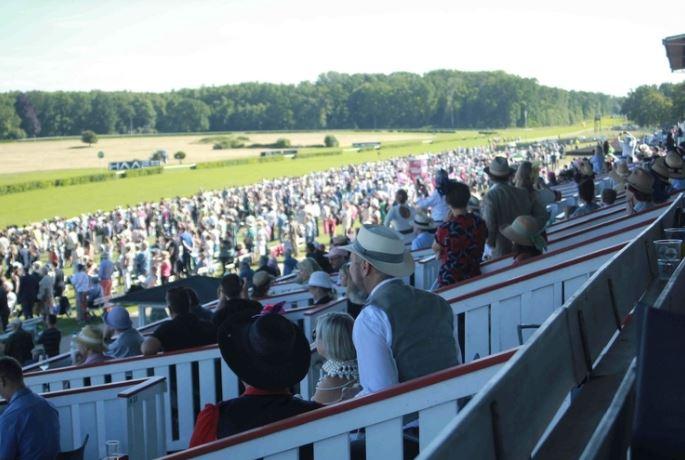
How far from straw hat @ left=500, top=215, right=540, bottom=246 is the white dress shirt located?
2946 millimetres

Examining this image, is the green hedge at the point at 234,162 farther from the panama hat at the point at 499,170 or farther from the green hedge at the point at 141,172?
the panama hat at the point at 499,170

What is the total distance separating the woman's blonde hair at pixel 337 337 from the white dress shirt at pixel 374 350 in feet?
1.42

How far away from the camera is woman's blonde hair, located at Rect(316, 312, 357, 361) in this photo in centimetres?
473

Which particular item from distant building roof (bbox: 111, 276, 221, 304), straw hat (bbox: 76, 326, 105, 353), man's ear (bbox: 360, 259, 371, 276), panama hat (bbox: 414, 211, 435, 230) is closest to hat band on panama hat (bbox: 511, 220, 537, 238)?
man's ear (bbox: 360, 259, 371, 276)

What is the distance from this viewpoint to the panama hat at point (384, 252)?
4566 millimetres

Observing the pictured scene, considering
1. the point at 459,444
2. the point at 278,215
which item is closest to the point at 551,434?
the point at 459,444

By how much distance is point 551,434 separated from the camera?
340 cm

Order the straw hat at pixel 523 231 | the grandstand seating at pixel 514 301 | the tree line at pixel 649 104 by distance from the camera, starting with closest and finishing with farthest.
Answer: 1. the grandstand seating at pixel 514 301
2. the straw hat at pixel 523 231
3. the tree line at pixel 649 104

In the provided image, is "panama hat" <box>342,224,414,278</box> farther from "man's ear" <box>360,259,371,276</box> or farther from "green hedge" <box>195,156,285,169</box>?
"green hedge" <box>195,156,285,169</box>

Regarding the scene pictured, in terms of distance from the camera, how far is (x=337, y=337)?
4.74m

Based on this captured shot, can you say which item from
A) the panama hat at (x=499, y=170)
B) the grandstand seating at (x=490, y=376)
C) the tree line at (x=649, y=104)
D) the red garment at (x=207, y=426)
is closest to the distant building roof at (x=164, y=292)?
the grandstand seating at (x=490, y=376)

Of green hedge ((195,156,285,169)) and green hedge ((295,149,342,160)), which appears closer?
green hedge ((195,156,285,169))

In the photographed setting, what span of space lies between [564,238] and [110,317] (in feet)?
13.1

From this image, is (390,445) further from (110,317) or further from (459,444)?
(110,317)
